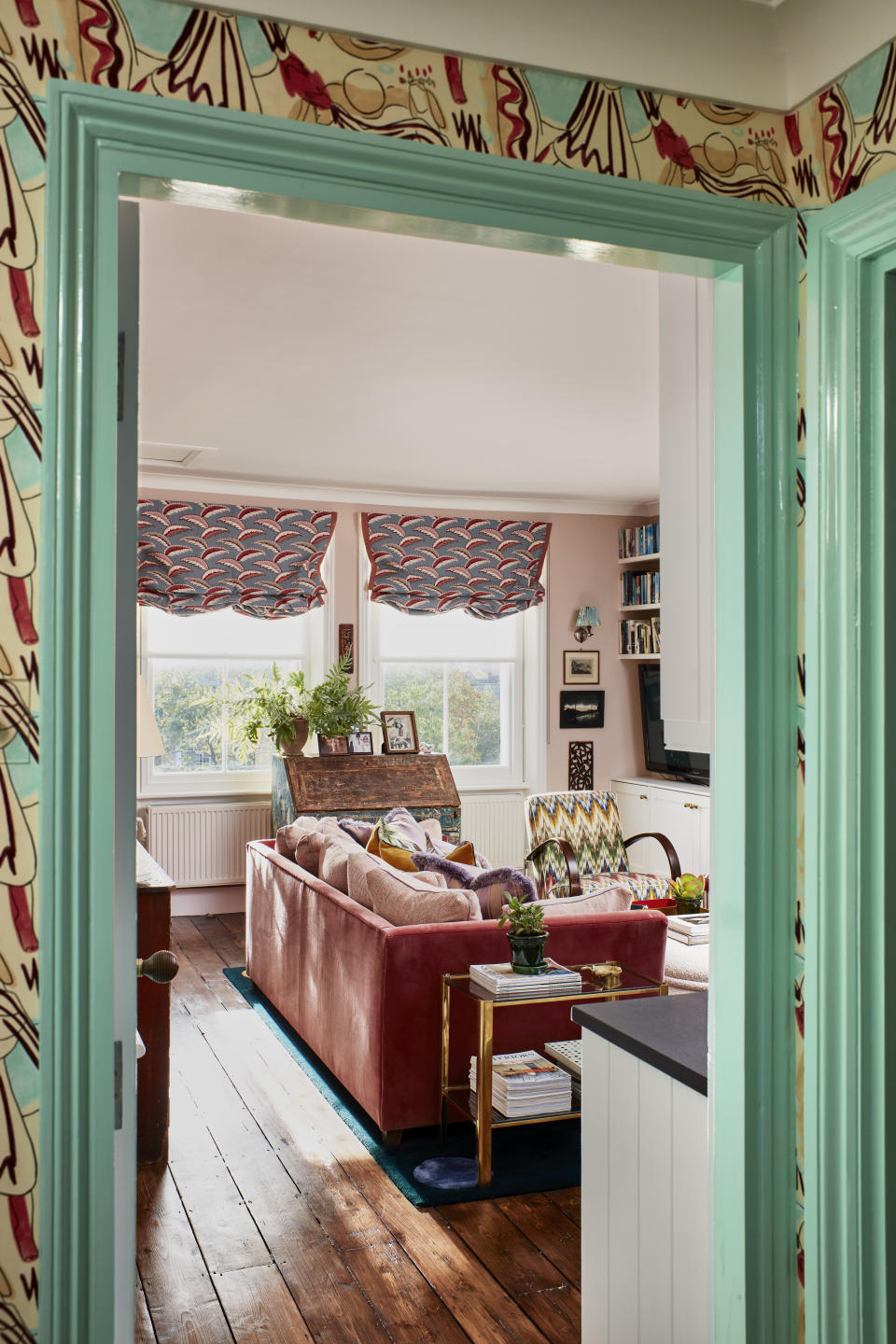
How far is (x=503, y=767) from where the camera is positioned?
8156 mm

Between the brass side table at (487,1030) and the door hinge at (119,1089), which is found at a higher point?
the door hinge at (119,1089)

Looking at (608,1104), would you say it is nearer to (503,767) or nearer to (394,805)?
(394,805)

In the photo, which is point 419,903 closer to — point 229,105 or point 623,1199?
point 623,1199

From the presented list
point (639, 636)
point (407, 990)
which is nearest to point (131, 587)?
point (407, 990)

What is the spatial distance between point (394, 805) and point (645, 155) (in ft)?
18.4

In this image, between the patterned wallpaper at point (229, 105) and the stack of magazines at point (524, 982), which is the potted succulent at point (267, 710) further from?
the patterned wallpaper at point (229, 105)

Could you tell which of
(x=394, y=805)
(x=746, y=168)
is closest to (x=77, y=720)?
Answer: (x=746, y=168)

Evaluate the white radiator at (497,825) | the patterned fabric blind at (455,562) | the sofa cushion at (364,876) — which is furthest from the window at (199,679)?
the sofa cushion at (364,876)

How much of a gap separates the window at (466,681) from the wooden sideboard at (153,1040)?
425cm

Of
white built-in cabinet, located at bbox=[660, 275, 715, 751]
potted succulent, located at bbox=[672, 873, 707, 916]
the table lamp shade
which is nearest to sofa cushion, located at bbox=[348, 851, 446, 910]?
the table lamp shade

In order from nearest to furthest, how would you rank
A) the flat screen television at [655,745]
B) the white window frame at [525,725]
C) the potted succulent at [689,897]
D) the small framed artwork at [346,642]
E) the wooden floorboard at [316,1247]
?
the wooden floorboard at [316,1247]
the potted succulent at [689,897]
the small framed artwork at [346,642]
the flat screen television at [655,745]
the white window frame at [525,725]

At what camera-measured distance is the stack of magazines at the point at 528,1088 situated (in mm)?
3516

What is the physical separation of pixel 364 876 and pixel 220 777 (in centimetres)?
351

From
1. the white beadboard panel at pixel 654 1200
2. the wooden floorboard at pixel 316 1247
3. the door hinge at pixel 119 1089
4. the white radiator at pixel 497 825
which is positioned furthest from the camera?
the white radiator at pixel 497 825
